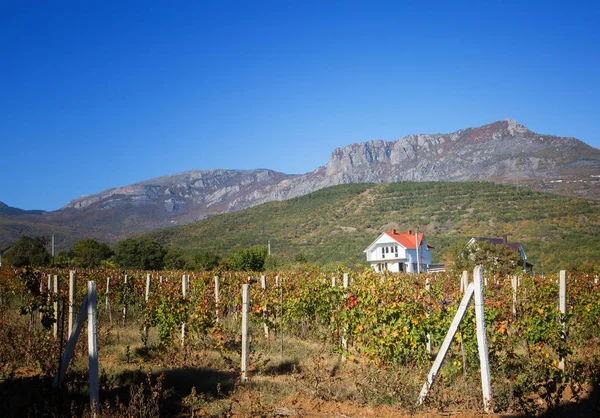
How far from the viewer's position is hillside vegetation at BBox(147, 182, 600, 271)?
53.6 metres

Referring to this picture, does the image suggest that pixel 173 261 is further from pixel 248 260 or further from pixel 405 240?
pixel 405 240

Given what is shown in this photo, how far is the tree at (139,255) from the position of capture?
4409 cm

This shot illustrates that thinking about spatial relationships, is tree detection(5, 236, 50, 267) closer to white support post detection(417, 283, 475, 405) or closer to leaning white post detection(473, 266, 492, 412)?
white support post detection(417, 283, 475, 405)

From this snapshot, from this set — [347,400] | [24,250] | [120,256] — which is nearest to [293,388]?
[347,400]

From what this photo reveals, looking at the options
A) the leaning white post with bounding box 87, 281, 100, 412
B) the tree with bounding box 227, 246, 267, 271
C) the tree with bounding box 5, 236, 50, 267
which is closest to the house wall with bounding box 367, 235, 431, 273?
the tree with bounding box 227, 246, 267, 271

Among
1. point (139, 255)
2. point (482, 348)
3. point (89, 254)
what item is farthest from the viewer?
point (89, 254)

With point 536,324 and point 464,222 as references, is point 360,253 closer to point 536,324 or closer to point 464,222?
point 464,222

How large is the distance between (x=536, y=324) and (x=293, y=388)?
14.0ft

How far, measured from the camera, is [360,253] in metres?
58.0

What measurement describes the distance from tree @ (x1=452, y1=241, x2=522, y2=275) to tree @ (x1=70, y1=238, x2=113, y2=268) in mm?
33284

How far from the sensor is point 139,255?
4488 centimetres

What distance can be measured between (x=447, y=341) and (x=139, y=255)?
141 ft

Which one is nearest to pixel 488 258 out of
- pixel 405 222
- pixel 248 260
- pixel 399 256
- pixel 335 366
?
pixel 248 260

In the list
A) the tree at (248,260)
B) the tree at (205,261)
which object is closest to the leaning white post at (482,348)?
the tree at (205,261)
